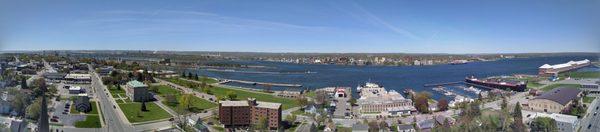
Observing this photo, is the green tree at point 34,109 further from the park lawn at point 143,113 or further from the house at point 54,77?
the park lawn at point 143,113

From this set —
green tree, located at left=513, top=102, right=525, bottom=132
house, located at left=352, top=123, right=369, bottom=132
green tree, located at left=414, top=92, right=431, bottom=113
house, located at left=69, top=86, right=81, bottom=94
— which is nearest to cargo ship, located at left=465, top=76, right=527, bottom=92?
green tree, located at left=513, top=102, right=525, bottom=132

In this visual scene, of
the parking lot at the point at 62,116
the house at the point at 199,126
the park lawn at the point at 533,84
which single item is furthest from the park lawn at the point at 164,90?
the park lawn at the point at 533,84

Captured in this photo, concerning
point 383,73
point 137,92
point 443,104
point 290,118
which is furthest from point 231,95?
point 443,104

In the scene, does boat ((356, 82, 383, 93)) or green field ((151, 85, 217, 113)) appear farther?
boat ((356, 82, 383, 93))

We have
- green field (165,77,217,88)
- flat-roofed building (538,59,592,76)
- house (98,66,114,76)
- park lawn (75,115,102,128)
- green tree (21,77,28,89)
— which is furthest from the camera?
flat-roofed building (538,59,592,76)

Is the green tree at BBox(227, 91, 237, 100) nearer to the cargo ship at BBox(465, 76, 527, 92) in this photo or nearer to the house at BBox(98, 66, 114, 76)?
the house at BBox(98, 66, 114, 76)

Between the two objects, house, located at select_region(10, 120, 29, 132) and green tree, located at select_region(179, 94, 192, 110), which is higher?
green tree, located at select_region(179, 94, 192, 110)

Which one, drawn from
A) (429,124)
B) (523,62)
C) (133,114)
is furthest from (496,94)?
(133,114)
